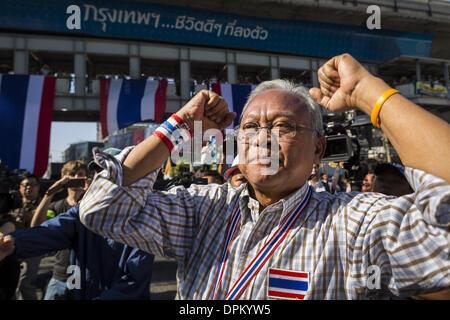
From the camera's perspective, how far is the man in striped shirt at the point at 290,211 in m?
0.90

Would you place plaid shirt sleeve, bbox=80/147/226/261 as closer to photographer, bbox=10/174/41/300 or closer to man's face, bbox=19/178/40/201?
photographer, bbox=10/174/41/300

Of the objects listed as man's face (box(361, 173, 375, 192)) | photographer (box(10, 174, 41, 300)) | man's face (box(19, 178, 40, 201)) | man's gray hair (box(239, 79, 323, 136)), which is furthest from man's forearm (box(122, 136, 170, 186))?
man's face (box(19, 178, 40, 201))

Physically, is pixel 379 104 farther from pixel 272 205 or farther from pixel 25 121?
pixel 25 121

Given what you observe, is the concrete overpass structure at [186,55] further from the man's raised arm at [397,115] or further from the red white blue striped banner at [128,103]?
the man's raised arm at [397,115]

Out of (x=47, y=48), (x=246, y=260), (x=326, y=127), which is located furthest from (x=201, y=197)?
(x=47, y=48)

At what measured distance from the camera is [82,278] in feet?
7.85

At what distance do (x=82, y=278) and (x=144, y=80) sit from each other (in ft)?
34.2

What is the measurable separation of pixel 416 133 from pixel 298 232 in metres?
0.52

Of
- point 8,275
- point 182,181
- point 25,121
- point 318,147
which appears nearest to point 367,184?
point 182,181

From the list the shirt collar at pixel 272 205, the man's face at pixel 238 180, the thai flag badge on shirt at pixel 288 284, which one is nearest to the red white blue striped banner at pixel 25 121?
the man's face at pixel 238 180

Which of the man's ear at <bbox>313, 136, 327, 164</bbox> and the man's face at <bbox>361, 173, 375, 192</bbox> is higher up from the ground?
the man's ear at <bbox>313, 136, 327, 164</bbox>

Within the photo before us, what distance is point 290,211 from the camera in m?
1.19

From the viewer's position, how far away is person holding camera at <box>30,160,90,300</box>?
2.67m

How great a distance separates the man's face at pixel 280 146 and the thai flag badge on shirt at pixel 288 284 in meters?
0.32
